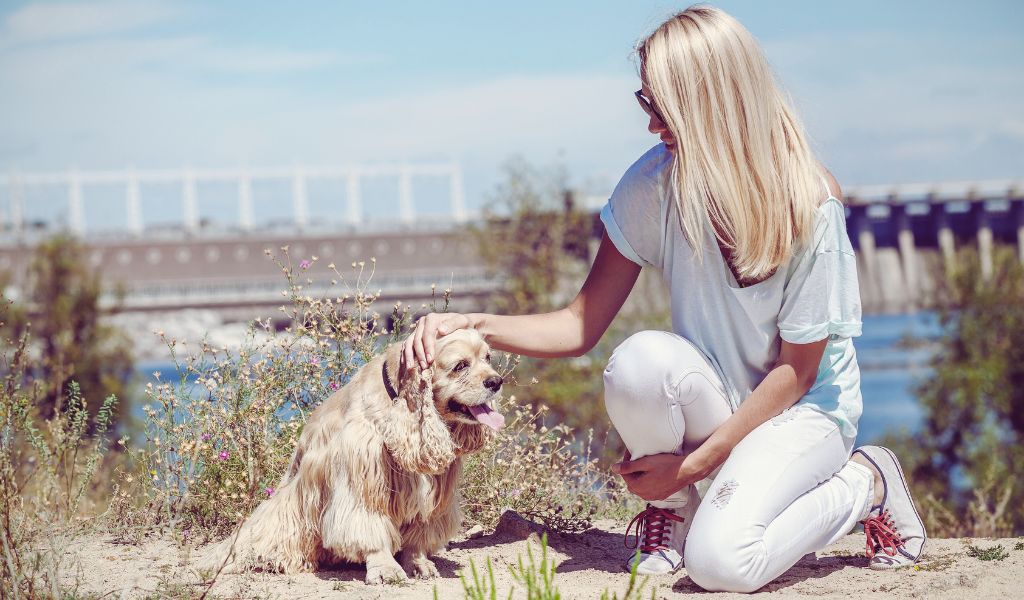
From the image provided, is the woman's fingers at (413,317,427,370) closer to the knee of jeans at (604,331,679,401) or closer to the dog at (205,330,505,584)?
the dog at (205,330,505,584)

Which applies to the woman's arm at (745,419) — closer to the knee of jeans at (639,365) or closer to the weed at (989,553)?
the knee of jeans at (639,365)

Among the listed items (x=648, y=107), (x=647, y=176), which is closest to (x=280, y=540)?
(x=647, y=176)

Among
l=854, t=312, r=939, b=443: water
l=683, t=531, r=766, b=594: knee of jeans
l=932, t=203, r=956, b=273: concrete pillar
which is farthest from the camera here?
l=932, t=203, r=956, b=273: concrete pillar

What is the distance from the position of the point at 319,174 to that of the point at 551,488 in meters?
82.1

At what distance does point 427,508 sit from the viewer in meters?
3.28

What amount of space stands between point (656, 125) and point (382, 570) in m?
1.74

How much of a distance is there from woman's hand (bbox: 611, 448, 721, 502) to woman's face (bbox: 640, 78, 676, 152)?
1045 millimetres

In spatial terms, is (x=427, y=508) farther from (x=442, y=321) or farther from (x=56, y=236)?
(x=56, y=236)

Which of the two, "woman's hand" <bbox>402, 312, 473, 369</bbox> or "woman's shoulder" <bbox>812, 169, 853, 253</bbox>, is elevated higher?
"woman's shoulder" <bbox>812, 169, 853, 253</bbox>

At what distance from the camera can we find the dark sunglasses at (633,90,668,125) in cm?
327

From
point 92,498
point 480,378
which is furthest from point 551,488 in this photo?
point 92,498

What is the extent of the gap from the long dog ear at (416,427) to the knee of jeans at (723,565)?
854mm

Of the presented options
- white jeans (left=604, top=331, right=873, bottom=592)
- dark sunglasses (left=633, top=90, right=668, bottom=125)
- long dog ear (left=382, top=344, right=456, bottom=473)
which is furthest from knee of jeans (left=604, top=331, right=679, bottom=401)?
dark sunglasses (left=633, top=90, right=668, bottom=125)

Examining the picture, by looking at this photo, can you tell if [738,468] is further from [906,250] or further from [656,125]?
[906,250]
